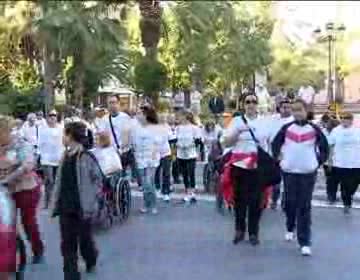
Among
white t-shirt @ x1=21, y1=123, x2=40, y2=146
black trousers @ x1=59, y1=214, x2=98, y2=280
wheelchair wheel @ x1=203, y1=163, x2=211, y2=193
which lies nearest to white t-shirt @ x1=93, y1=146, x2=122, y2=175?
wheelchair wheel @ x1=203, y1=163, x2=211, y2=193

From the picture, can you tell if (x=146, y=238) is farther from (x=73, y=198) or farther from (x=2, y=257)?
(x=2, y=257)

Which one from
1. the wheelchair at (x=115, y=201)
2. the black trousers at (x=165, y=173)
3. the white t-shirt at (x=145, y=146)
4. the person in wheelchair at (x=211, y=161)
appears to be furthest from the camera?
the black trousers at (x=165, y=173)

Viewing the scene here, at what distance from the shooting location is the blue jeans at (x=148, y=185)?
37.2 feet

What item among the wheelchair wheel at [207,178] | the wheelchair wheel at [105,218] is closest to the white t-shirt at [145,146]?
the wheelchair wheel at [105,218]

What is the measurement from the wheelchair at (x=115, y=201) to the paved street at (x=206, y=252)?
0.54 ft

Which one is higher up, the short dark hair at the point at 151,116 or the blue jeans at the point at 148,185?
the short dark hair at the point at 151,116

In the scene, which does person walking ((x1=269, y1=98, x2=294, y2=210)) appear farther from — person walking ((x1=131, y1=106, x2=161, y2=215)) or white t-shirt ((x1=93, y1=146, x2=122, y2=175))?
white t-shirt ((x1=93, y1=146, x2=122, y2=175))

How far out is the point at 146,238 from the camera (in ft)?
29.9

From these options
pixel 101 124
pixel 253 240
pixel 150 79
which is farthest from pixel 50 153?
pixel 150 79

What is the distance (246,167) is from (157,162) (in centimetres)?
344

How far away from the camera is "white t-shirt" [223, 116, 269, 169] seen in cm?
834

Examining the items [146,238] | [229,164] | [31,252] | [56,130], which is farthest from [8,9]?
[56,130]

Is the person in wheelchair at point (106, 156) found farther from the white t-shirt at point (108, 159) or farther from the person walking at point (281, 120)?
the person walking at point (281, 120)

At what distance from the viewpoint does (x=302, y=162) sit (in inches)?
308
